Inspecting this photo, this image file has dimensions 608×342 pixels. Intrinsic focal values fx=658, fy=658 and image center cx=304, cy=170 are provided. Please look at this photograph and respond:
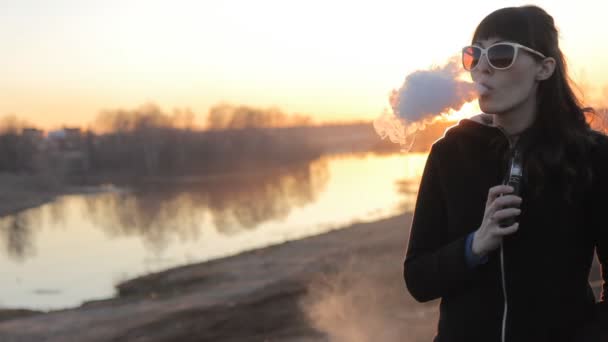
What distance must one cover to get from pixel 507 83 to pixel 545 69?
0.11 meters

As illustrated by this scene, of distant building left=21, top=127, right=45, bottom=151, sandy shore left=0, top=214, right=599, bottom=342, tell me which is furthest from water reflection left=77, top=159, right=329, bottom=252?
distant building left=21, top=127, right=45, bottom=151

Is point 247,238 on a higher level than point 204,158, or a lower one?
higher

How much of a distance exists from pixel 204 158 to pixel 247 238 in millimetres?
40616

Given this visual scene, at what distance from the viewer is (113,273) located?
64.2 feet

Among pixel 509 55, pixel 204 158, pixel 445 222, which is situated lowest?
pixel 204 158

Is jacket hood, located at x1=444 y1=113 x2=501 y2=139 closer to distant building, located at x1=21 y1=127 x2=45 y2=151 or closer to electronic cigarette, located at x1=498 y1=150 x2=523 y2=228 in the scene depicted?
electronic cigarette, located at x1=498 y1=150 x2=523 y2=228

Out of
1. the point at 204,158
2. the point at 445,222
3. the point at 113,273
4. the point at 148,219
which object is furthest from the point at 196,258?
the point at 204,158

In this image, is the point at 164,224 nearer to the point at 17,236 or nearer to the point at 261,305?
the point at 17,236

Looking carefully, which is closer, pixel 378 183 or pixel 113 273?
pixel 113 273

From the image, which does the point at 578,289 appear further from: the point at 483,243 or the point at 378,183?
the point at 378,183

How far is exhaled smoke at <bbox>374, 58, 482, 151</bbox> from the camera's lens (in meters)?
1.67

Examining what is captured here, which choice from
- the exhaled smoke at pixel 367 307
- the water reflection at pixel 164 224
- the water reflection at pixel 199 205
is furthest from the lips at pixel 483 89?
the water reflection at pixel 199 205

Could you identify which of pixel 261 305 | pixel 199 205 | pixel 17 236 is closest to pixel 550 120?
pixel 261 305

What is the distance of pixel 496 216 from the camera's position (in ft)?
4.33
